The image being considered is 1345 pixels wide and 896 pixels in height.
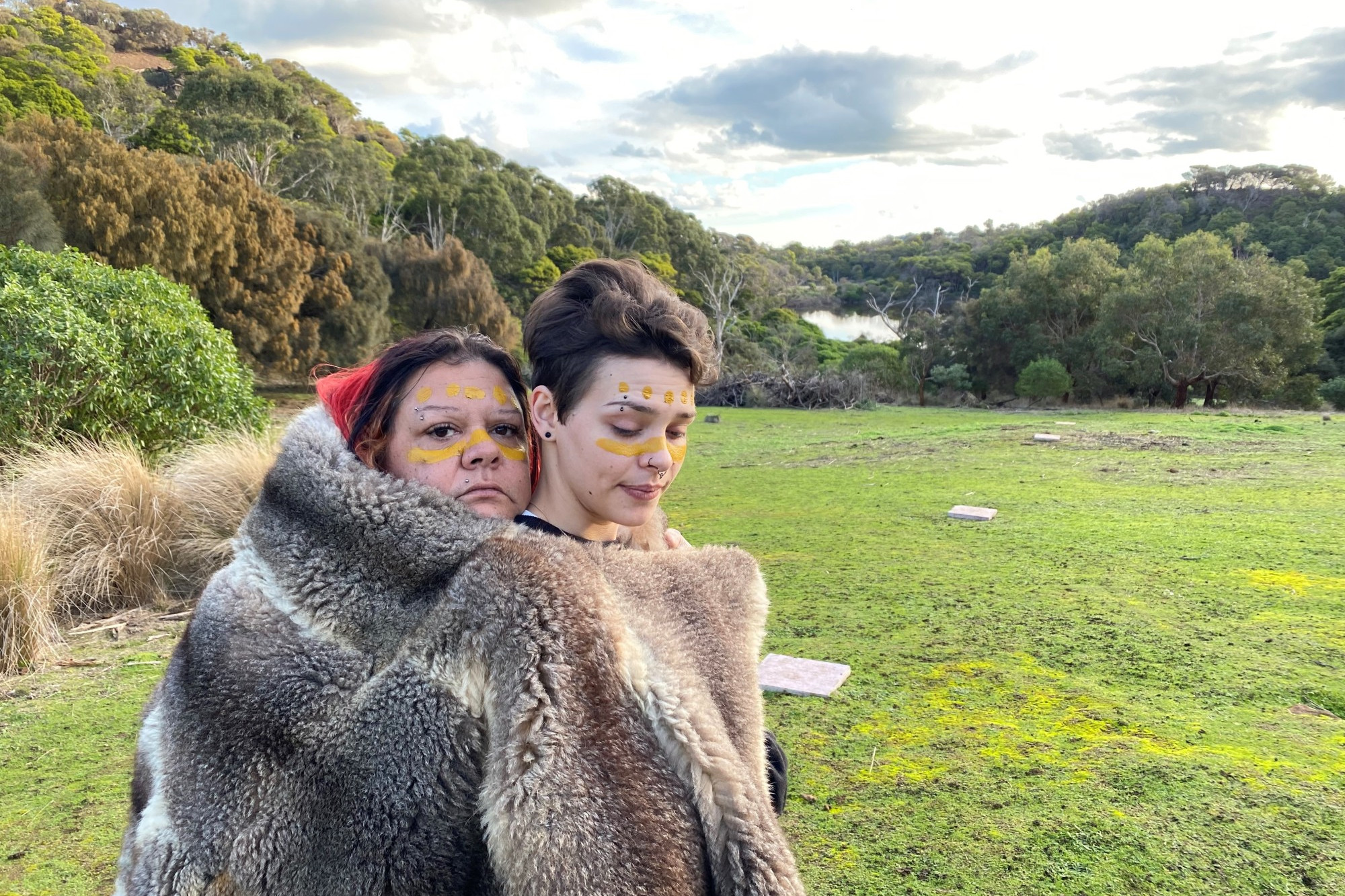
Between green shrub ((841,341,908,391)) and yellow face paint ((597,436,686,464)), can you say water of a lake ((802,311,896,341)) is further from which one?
yellow face paint ((597,436,686,464))

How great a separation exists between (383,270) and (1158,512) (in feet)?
73.4

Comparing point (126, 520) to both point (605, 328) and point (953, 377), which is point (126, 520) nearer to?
point (605, 328)

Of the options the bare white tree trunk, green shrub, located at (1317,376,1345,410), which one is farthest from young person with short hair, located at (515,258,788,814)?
the bare white tree trunk

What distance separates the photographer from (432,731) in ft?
3.43

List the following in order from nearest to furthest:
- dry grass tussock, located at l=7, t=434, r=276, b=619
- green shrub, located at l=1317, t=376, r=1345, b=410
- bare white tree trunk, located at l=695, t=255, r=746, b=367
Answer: dry grass tussock, located at l=7, t=434, r=276, b=619 → green shrub, located at l=1317, t=376, r=1345, b=410 → bare white tree trunk, located at l=695, t=255, r=746, b=367

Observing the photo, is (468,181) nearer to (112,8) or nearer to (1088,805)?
(1088,805)

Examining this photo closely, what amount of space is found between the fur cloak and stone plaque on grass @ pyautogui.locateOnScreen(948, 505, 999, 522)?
592cm

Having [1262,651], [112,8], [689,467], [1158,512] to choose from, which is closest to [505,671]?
[1262,651]

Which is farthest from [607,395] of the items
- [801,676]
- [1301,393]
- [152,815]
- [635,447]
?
[1301,393]

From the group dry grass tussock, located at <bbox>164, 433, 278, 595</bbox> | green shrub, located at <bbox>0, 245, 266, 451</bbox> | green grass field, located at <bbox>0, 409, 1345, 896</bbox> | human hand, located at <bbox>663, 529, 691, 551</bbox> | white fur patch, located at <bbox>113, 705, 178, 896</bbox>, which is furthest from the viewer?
green shrub, located at <bbox>0, 245, 266, 451</bbox>

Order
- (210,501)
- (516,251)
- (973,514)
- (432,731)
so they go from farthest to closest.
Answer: (516,251)
(973,514)
(210,501)
(432,731)

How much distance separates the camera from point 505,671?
104 centimetres

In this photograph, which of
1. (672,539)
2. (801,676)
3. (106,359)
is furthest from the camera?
(106,359)

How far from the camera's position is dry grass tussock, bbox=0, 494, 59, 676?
13.6ft
